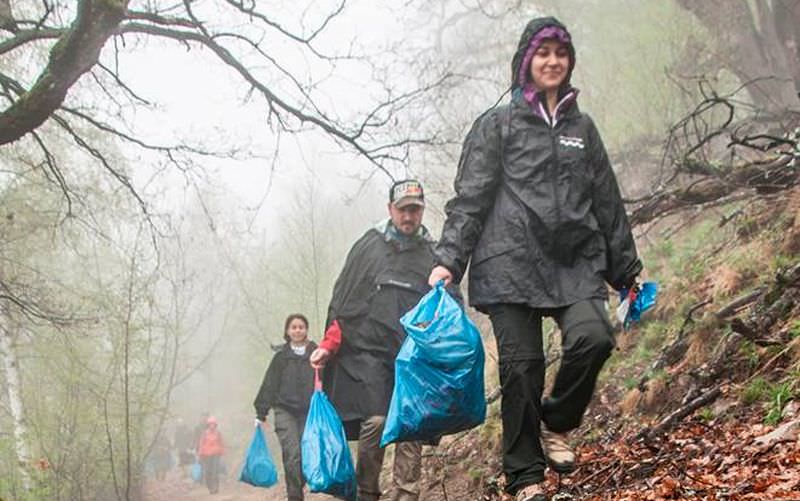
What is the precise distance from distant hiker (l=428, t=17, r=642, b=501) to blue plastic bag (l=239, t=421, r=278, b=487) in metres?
4.19

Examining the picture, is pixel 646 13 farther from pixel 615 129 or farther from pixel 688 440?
pixel 688 440

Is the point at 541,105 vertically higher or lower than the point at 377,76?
lower

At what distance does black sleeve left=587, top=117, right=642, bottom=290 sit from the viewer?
10.2 ft

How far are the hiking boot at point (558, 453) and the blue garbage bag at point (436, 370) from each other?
1.43 feet

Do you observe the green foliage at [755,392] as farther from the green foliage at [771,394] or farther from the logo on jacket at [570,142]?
the logo on jacket at [570,142]

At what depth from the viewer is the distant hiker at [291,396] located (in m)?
6.35

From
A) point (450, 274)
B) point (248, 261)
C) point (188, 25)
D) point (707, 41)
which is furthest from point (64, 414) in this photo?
point (248, 261)

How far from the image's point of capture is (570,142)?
3.12 metres

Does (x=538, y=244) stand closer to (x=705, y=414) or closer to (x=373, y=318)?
(x=705, y=414)

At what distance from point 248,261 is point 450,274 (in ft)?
75.5

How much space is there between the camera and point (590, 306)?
2.91 meters

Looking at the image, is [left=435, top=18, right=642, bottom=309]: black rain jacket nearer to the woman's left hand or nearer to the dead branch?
the woman's left hand

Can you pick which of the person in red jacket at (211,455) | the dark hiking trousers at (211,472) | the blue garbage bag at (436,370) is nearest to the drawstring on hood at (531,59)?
the blue garbage bag at (436,370)

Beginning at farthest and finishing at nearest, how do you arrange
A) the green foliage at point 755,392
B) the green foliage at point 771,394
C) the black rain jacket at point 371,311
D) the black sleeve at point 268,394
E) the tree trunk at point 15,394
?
the tree trunk at point 15,394 < the black sleeve at point 268,394 < the black rain jacket at point 371,311 < the green foliage at point 755,392 < the green foliage at point 771,394
